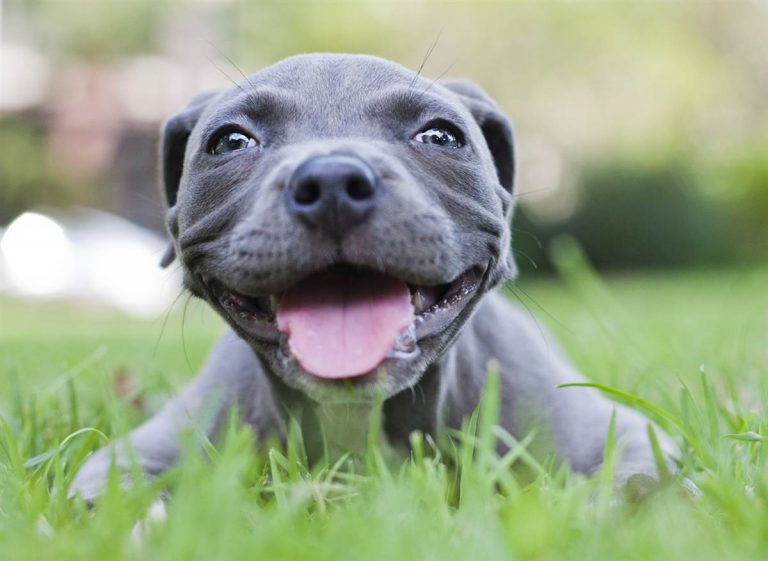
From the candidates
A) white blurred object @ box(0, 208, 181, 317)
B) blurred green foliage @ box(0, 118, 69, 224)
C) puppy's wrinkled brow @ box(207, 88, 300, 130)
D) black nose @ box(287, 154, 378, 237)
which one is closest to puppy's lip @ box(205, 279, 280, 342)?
black nose @ box(287, 154, 378, 237)

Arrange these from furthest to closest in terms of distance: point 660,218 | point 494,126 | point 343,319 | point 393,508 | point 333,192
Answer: point 660,218, point 494,126, point 343,319, point 333,192, point 393,508

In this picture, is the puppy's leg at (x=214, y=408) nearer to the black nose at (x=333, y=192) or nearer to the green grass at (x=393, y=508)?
the green grass at (x=393, y=508)

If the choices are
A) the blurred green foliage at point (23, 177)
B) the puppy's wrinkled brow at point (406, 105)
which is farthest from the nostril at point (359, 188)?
the blurred green foliage at point (23, 177)

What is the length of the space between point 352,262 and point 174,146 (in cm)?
135

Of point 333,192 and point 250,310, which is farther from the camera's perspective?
point 250,310

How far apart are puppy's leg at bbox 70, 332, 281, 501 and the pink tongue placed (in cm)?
60

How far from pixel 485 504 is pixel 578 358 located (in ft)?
11.9

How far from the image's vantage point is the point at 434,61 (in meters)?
29.2

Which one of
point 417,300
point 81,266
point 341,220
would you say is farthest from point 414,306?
point 81,266

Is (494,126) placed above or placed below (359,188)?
below

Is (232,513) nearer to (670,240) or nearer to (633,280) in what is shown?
(633,280)

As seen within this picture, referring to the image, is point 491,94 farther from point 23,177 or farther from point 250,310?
point 250,310

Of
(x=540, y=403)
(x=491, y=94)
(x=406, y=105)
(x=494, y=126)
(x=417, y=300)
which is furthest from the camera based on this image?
(x=491, y=94)

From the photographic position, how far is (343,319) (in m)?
2.82
